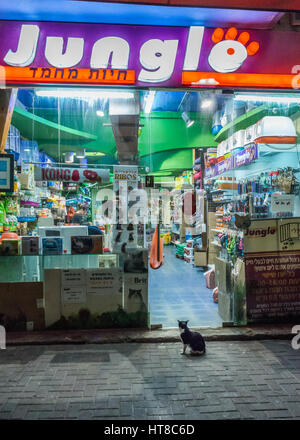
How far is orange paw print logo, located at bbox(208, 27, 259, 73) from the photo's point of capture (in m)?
4.05

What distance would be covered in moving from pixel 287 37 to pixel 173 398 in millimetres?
4441

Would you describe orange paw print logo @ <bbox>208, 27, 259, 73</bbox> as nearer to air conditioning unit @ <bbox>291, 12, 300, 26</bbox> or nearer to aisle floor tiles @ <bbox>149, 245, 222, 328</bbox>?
air conditioning unit @ <bbox>291, 12, 300, 26</bbox>

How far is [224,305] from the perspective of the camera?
15.2 feet

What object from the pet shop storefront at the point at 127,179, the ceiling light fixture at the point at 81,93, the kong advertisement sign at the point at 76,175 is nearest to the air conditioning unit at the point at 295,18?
the pet shop storefront at the point at 127,179

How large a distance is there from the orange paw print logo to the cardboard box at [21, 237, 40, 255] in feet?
10.7

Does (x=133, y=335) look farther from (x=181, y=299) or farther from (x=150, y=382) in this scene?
(x=181, y=299)

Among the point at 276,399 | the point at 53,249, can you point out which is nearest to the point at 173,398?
the point at 276,399

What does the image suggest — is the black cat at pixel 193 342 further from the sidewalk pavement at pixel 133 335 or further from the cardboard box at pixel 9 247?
the cardboard box at pixel 9 247

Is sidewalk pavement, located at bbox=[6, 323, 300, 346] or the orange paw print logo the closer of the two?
sidewalk pavement, located at bbox=[6, 323, 300, 346]

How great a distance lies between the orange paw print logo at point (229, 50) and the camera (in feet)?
13.3

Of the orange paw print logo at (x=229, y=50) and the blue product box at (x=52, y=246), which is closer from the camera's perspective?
the orange paw print logo at (x=229, y=50)

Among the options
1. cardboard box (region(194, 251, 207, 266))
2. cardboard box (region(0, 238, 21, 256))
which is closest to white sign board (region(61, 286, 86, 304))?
cardboard box (region(0, 238, 21, 256))

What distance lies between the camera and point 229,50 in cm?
407

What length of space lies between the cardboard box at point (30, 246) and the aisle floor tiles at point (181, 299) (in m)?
1.93
